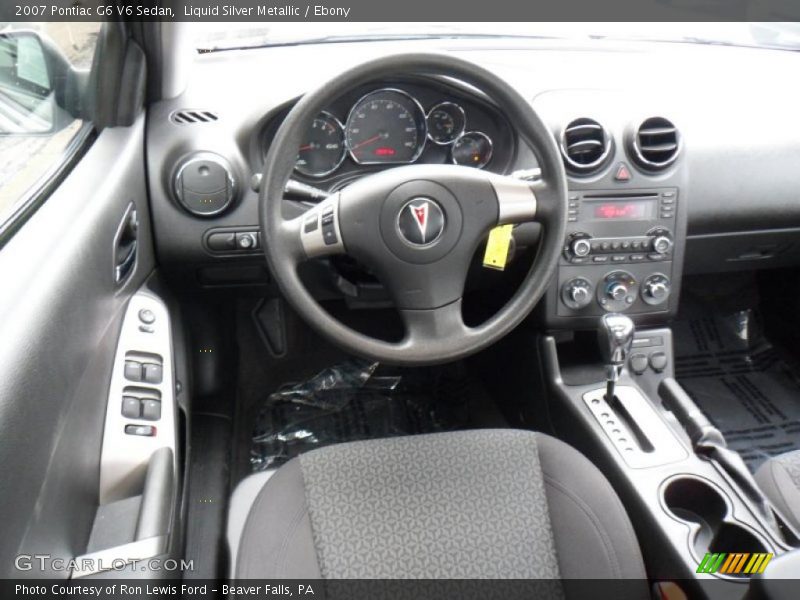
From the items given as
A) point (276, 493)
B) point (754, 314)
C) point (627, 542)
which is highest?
point (754, 314)

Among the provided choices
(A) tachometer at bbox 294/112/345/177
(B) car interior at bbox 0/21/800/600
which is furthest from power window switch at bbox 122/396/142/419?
(A) tachometer at bbox 294/112/345/177

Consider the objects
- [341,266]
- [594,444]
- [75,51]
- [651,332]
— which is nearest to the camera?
[75,51]

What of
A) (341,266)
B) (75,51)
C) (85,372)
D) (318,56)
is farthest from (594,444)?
(75,51)

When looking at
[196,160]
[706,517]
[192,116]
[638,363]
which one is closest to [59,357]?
[196,160]

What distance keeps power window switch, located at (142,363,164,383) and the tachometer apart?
1.82 ft

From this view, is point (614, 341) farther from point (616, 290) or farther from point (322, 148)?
point (322, 148)

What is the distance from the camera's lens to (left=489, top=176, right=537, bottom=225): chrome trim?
132cm

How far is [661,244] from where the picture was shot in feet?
5.94

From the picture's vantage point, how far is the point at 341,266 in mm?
1754

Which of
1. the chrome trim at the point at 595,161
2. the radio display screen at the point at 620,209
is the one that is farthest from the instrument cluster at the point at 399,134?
the radio display screen at the point at 620,209

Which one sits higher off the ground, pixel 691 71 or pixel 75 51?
pixel 691 71

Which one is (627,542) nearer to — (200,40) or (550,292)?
(550,292)

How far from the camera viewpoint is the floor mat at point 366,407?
216cm

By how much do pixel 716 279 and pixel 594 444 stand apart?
120 centimetres
